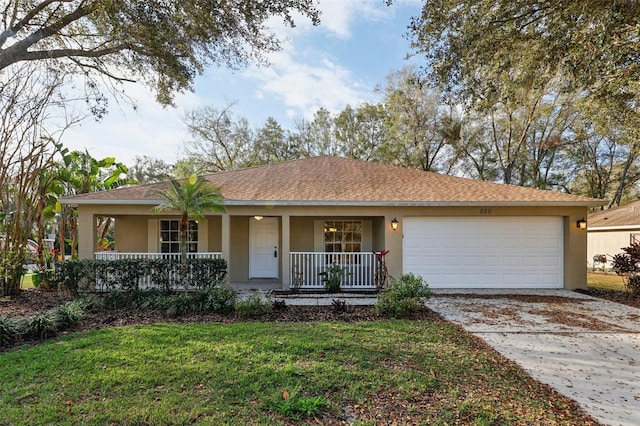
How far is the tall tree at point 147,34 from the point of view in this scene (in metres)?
6.39

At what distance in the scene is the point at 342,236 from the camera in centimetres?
1094

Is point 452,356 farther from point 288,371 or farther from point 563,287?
point 563,287

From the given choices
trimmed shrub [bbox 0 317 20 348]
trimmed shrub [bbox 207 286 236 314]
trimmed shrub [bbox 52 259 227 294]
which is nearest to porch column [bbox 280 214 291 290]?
trimmed shrub [bbox 52 259 227 294]

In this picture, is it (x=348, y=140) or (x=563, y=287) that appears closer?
(x=563, y=287)

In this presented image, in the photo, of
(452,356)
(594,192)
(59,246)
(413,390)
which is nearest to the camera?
(413,390)

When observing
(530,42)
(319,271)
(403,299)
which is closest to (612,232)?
(530,42)

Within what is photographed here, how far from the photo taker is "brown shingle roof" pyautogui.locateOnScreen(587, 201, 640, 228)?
1534cm

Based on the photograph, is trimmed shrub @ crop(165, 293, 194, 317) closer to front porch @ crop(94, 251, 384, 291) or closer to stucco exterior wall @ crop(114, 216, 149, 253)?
front porch @ crop(94, 251, 384, 291)

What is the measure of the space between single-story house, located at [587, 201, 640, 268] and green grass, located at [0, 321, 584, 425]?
15.7 metres

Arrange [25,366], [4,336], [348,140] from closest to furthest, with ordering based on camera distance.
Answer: [25,366] → [4,336] → [348,140]

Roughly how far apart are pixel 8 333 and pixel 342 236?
8189 millimetres

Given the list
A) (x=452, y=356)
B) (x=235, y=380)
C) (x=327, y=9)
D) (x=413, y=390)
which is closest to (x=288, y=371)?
(x=235, y=380)

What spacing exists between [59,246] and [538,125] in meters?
26.7

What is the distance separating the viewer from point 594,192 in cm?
2616
